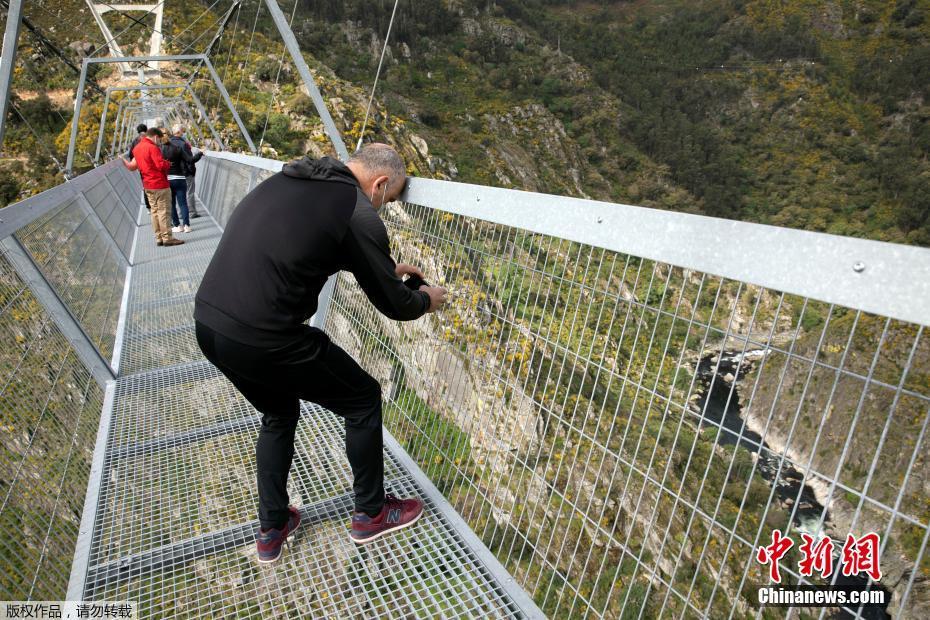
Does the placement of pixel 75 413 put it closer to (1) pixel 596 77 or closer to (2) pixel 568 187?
(2) pixel 568 187

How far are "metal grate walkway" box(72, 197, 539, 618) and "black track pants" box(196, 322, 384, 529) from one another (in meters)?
0.23

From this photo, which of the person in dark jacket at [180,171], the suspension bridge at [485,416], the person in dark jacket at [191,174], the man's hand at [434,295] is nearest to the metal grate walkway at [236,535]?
the suspension bridge at [485,416]

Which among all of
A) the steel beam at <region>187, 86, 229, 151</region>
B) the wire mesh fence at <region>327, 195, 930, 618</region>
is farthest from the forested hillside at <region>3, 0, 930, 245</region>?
the wire mesh fence at <region>327, 195, 930, 618</region>

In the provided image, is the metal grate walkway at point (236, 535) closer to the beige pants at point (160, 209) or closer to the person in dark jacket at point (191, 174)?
the beige pants at point (160, 209)

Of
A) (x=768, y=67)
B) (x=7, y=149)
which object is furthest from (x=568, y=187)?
(x=7, y=149)

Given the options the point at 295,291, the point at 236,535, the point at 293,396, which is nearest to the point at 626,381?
the point at 295,291

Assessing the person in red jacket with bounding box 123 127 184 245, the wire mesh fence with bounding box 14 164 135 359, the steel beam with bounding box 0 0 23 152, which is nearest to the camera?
the wire mesh fence with bounding box 14 164 135 359

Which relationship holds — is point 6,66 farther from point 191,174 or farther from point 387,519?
point 191,174

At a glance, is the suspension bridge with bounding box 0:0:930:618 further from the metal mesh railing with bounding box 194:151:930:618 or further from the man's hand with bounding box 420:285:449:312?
the man's hand with bounding box 420:285:449:312

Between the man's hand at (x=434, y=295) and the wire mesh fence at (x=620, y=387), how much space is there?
0.65 ft

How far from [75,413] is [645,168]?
251 ft

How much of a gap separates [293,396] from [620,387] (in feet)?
3.90

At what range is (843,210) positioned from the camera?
63906mm

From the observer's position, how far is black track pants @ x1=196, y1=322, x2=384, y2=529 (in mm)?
1921
